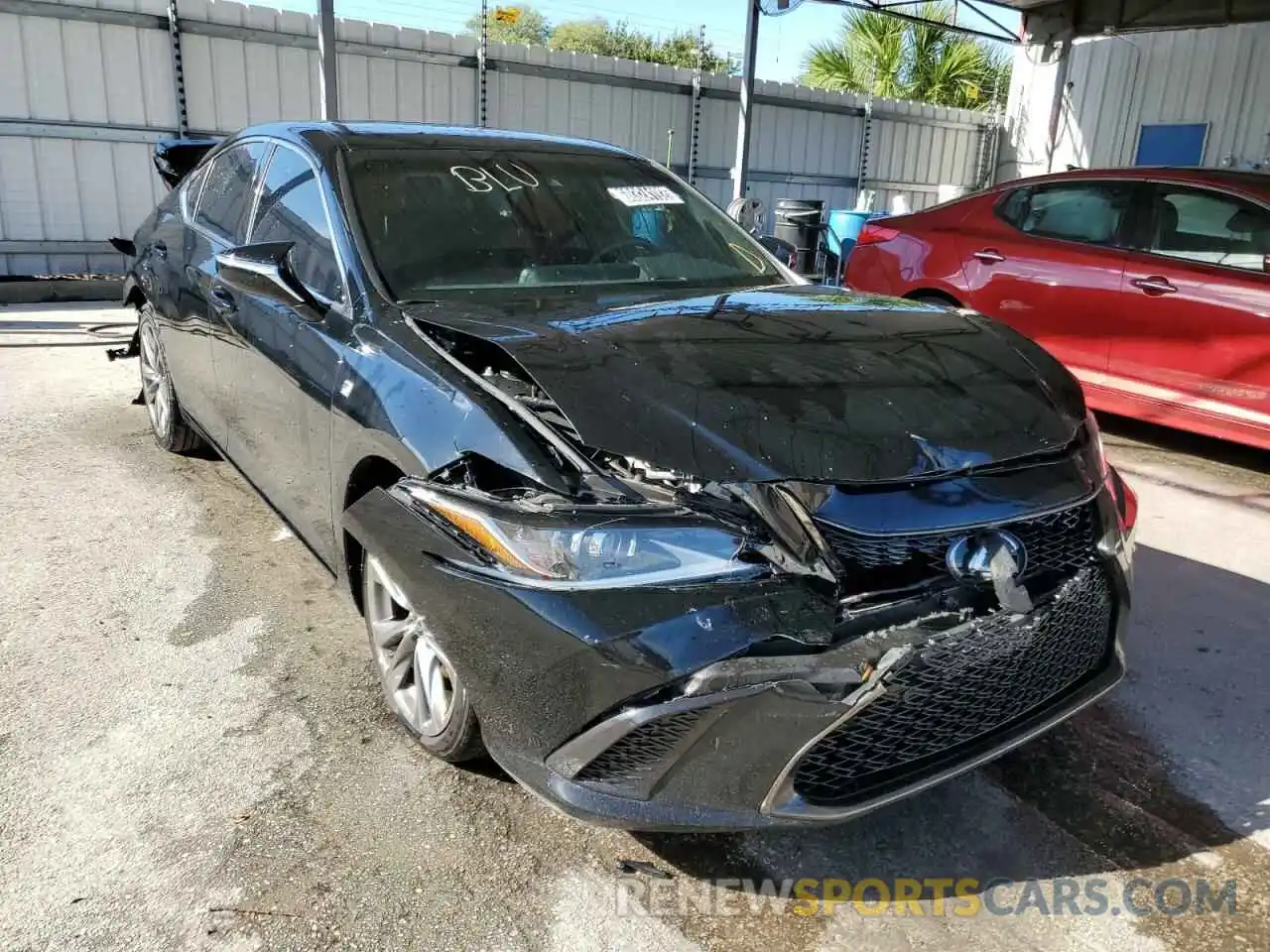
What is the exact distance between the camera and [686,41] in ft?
127

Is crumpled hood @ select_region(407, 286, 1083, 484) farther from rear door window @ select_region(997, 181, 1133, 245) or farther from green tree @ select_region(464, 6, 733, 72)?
green tree @ select_region(464, 6, 733, 72)

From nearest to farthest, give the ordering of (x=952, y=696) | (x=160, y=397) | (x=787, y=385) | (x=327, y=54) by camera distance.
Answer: (x=952, y=696) → (x=787, y=385) → (x=160, y=397) → (x=327, y=54)

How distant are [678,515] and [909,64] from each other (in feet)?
65.4

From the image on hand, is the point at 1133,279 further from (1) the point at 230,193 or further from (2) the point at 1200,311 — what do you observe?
(1) the point at 230,193

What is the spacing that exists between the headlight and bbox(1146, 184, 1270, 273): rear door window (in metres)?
4.21

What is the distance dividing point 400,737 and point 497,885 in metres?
0.63

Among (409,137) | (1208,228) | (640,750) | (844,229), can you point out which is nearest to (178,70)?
(844,229)

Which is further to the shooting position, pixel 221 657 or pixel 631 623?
pixel 221 657

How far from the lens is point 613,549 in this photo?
6.12 feet

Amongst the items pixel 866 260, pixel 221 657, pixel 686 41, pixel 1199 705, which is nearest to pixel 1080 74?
pixel 866 260

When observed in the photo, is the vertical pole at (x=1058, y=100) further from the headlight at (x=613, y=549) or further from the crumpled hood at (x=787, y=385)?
the headlight at (x=613, y=549)

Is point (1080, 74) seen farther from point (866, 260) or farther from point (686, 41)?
point (686, 41)

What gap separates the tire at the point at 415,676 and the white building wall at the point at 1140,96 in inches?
501

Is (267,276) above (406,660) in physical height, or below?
above
